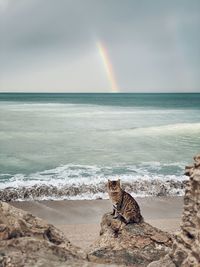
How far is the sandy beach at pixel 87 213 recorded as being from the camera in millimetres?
9700

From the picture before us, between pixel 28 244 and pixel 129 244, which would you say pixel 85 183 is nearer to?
pixel 129 244

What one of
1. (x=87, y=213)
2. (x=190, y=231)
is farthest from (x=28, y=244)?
(x=87, y=213)

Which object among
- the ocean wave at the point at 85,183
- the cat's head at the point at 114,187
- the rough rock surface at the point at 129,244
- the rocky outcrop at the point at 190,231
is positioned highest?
the ocean wave at the point at 85,183

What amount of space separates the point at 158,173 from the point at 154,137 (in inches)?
591

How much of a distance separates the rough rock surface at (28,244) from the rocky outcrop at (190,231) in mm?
816

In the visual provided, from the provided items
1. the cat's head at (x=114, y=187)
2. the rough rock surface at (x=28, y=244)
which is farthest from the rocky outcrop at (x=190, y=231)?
the cat's head at (x=114, y=187)

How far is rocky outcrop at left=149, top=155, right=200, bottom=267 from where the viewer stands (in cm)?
320

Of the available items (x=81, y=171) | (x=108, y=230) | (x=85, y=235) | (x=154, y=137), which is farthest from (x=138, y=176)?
(x=154, y=137)

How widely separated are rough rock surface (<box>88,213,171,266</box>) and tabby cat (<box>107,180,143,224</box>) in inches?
4.5

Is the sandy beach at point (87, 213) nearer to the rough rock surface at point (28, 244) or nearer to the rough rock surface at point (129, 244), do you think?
the rough rock surface at point (129, 244)

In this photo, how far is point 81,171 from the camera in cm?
1728

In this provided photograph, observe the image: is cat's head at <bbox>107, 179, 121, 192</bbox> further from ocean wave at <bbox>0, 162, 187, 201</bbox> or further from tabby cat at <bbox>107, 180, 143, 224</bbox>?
ocean wave at <bbox>0, 162, 187, 201</bbox>

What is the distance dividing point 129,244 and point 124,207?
35.0 inches

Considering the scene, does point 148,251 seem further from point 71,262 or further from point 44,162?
point 44,162
